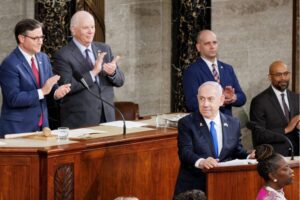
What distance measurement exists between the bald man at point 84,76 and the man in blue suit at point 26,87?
0.30 m

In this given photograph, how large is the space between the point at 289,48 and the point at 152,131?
2.67 meters

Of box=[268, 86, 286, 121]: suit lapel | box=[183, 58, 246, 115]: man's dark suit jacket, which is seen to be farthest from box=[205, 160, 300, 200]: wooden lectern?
box=[268, 86, 286, 121]: suit lapel

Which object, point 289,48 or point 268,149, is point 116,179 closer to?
point 268,149

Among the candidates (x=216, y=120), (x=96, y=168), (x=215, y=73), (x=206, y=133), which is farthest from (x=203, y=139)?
(x=215, y=73)

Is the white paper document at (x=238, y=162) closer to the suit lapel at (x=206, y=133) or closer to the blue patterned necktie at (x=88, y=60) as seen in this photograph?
the suit lapel at (x=206, y=133)

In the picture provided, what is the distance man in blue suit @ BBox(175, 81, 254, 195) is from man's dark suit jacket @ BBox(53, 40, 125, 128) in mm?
1856

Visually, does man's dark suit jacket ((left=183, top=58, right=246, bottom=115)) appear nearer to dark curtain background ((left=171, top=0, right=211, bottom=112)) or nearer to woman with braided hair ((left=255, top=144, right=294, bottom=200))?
dark curtain background ((left=171, top=0, right=211, bottom=112))

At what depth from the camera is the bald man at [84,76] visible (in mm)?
8062

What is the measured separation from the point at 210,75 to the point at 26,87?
6.18ft

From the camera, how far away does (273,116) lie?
Result: 8891 mm

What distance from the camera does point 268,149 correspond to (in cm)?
593

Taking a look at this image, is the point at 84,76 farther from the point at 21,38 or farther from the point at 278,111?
the point at 278,111

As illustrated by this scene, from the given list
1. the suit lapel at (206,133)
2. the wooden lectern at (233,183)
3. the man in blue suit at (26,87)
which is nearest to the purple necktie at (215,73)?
the man in blue suit at (26,87)

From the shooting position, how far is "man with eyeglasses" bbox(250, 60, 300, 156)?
8.77m
